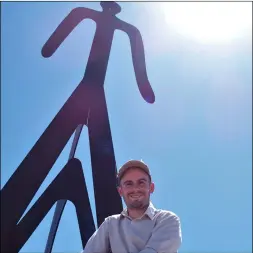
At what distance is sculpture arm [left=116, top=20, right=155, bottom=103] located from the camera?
4.07m

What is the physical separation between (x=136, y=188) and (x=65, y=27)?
9.07 ft

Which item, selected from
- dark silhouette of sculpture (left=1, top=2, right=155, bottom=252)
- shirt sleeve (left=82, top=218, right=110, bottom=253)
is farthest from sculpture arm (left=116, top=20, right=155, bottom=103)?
shirt sleeve (left=82, top=218, right=110, bottom=253)

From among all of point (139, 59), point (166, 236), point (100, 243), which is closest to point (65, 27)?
point (139, 59)

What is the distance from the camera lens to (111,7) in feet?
13.6

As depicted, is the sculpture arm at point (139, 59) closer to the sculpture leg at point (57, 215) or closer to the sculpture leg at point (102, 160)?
the sculpture leg at point (102, 160)

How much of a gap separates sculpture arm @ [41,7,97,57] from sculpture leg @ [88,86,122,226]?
65cm

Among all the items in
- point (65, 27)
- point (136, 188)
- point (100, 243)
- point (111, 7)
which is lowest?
point (100, 243)

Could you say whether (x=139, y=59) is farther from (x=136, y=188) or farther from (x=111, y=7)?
(x=136, y=188)

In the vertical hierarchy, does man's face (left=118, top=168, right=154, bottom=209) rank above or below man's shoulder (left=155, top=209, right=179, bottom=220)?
above

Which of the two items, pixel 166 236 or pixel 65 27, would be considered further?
pixel 65 27

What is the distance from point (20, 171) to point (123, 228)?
1.96 meters

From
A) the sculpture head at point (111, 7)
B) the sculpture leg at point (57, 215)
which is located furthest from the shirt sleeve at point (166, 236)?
the sculpture head at point (111, 7)

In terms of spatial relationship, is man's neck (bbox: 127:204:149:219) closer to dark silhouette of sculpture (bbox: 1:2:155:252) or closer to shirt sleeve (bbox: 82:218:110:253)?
shirt sleeve (bbox: 82:218:110:253)

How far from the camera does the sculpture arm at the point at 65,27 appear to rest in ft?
12.8
